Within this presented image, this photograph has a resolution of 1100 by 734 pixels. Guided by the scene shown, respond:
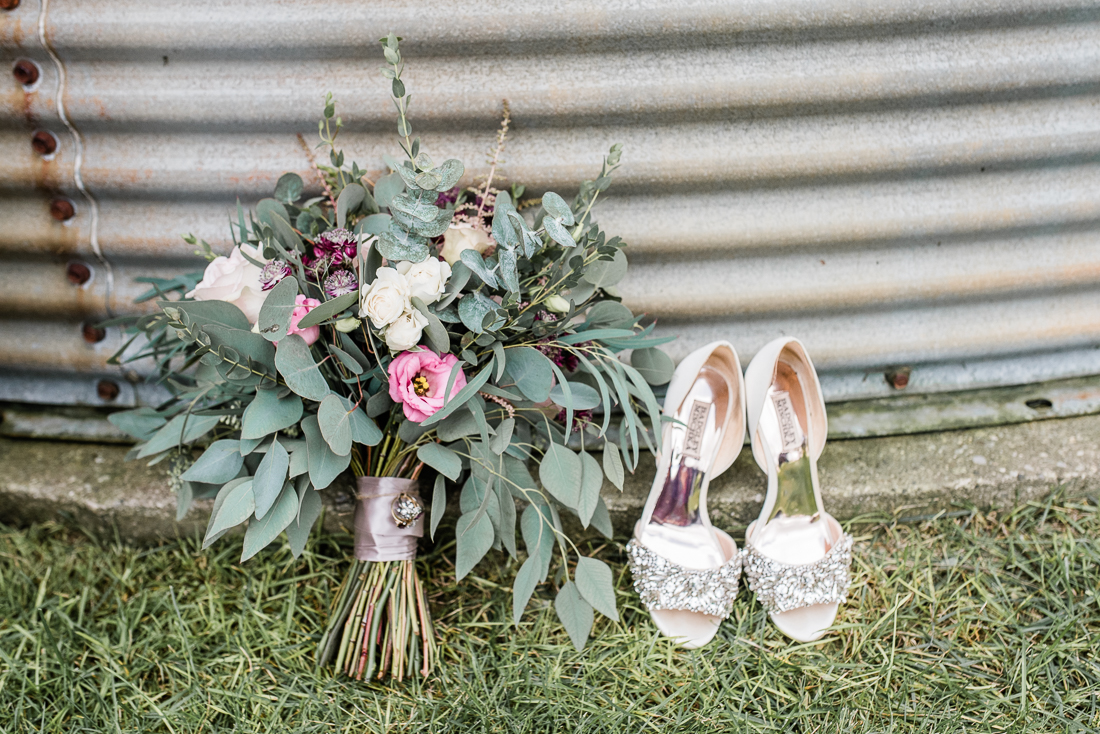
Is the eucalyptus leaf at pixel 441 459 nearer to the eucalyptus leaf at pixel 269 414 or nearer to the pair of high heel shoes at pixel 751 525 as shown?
the eucalyptus leaf at pixel 269 414

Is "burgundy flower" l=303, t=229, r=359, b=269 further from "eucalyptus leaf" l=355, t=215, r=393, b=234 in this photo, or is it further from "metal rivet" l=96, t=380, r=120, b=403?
"metal rivet" l=96, t=380, r=120, b=403

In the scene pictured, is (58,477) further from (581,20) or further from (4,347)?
(581,20)

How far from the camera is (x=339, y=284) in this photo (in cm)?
116

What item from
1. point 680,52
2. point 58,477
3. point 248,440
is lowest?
point 58,477

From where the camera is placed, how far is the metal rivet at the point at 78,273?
169cm

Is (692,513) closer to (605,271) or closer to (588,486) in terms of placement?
(588,486)

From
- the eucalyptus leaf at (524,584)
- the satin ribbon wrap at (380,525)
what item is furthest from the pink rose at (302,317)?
the eucalyptus leaf at (524,584)

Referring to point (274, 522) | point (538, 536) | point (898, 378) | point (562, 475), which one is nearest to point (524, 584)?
point (538, 536)

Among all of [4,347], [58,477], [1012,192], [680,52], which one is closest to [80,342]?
[4,347]

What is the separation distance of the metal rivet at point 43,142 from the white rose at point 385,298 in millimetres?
1056

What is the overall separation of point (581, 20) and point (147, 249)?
3.74 feet

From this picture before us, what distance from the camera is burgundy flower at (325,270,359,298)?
1.16m

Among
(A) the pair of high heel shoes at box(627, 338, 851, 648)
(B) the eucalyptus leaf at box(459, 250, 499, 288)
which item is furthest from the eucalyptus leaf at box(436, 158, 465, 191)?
(A) the pair of high heel shoes at box(627, 338, 851, 648)

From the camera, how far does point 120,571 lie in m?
1.61
